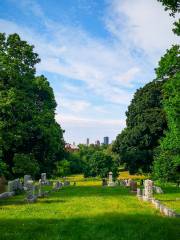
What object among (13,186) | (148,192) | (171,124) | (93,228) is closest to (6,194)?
(13,186)

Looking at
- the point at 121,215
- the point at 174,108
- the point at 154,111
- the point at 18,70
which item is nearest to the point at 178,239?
the point at 121,215

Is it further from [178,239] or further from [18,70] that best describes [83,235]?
[18,70]

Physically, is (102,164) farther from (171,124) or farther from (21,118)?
(171,124)

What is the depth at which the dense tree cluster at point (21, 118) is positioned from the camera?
44250 mm

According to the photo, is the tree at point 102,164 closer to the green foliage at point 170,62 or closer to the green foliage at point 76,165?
the green foliage at point 76,165

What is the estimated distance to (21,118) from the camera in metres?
45.4

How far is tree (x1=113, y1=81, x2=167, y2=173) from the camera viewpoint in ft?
204

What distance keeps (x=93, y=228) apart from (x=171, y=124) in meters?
18.2

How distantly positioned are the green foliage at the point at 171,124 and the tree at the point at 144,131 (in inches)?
547

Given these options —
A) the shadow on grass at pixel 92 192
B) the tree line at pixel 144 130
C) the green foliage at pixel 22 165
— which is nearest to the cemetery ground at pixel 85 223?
the shadow on grass at pixel 92 192

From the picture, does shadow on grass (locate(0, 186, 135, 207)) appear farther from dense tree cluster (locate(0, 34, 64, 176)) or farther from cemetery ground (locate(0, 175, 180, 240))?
dense tree cluster (locate(0, 34, 64, 176))

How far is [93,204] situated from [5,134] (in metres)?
17.7

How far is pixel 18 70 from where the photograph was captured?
46875 mm

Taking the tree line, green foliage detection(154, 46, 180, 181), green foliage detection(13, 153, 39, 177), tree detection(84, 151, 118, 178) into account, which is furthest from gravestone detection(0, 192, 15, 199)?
tree detection(84, 151, 118, 178)
